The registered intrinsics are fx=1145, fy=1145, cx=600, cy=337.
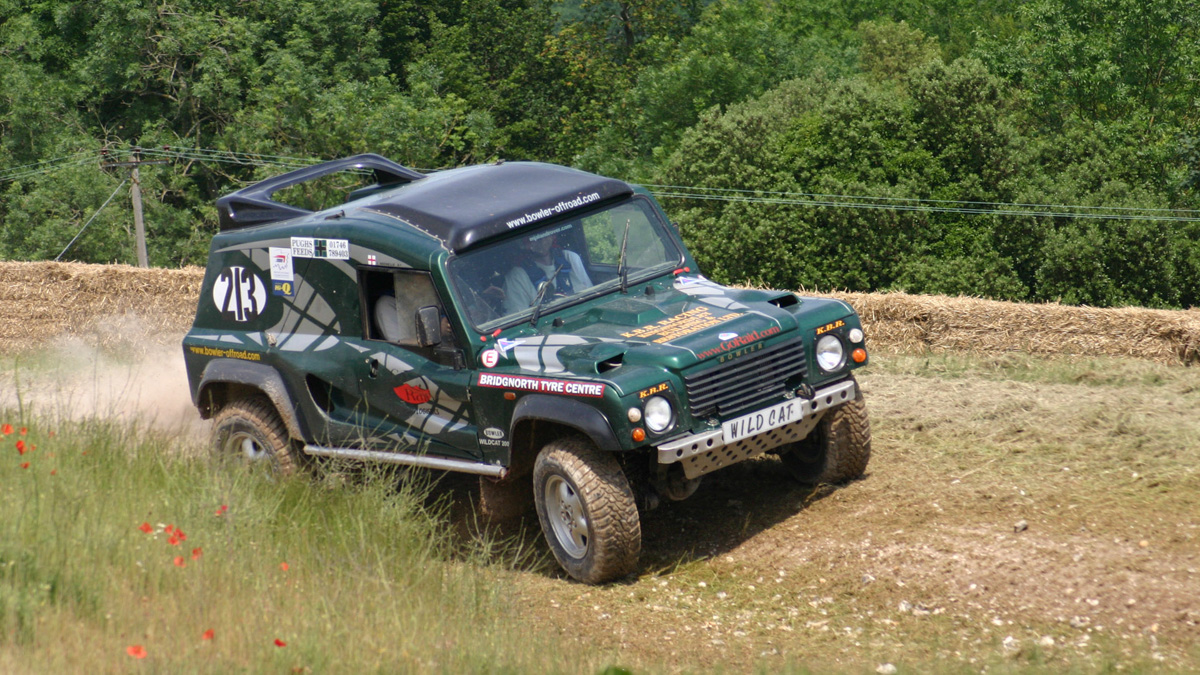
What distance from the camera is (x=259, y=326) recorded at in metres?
9.16

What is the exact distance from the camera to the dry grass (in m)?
14.9

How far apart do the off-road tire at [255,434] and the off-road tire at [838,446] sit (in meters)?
3.95

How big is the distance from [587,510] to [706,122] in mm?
31005

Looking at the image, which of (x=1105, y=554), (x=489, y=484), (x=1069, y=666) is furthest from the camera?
(x=489, y=484)

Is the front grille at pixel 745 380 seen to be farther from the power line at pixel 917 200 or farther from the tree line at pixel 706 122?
the power line at pixel 917 200

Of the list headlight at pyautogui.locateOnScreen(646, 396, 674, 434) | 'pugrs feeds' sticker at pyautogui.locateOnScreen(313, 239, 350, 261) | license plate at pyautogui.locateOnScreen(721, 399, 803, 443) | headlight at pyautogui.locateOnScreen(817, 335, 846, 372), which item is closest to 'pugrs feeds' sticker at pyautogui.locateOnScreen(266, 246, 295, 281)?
'pugrs feeds' sticker at pyautogui.locateOnScreen(313, 239, 350, 261)

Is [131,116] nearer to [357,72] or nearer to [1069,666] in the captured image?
[357,72]

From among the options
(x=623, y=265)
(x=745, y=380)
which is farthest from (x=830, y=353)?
(x=623, y=265)

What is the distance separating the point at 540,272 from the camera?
8.00 meters

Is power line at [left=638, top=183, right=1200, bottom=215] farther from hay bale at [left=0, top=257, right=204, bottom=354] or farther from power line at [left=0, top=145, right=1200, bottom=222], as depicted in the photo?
hay bale at [left=0, top=257, right=204, bottom=354]

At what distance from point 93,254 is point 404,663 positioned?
38391 millimetres

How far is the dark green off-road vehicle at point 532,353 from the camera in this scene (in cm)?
702

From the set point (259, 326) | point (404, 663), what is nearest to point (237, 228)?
point (259, 326)

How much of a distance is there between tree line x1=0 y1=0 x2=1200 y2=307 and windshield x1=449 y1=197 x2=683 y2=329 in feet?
70.4
